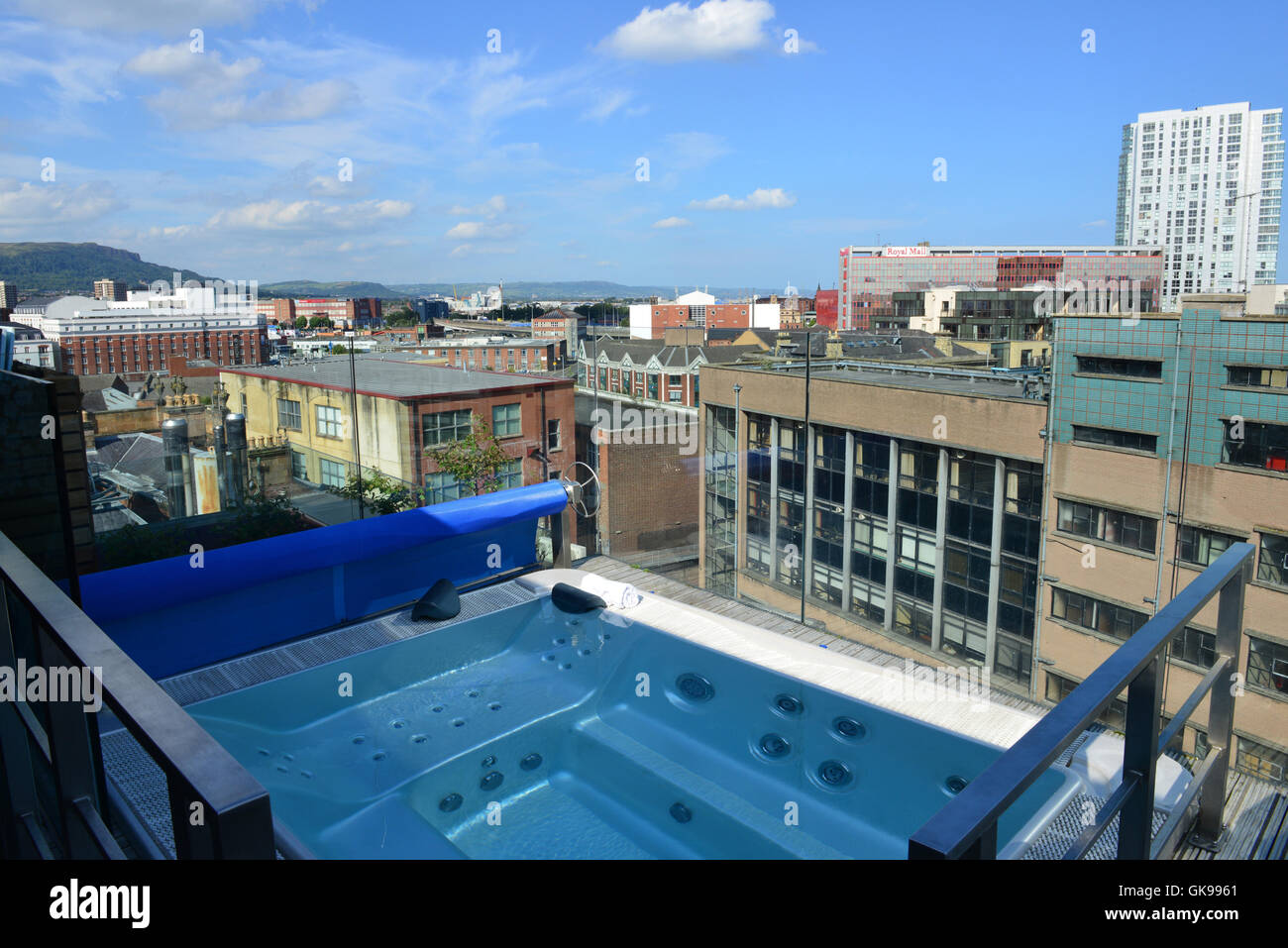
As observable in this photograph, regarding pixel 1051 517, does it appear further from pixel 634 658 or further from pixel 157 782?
pixel 157 782

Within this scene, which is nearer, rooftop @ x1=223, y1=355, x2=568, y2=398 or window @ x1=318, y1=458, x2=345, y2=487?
window @ x1=318, y1=458, x2=345, y2=487

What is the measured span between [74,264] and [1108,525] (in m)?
41.5

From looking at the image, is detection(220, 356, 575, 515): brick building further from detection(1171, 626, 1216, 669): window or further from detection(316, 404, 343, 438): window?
detection(1171, 626, 1216, 669): window

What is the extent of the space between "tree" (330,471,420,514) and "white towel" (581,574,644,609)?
263 cm

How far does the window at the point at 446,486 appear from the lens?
43.5 ft

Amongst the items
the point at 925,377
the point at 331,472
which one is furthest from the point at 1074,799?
the point at 925,377

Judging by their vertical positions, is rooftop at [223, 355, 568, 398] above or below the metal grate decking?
above

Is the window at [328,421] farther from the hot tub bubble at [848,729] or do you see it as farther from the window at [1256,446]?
the window at [1256,446]

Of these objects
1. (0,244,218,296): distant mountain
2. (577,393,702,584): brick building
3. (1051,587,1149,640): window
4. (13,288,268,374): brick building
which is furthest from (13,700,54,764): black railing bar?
(0,244,218,296): distant mountain

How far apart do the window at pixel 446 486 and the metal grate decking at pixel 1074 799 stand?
6278 mm

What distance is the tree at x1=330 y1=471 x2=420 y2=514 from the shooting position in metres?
8.50

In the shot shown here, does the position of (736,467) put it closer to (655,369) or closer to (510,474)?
(510,474)

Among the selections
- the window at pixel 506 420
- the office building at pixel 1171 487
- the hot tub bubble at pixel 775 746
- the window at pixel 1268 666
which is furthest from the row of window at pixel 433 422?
the window at pixel 1268 666
